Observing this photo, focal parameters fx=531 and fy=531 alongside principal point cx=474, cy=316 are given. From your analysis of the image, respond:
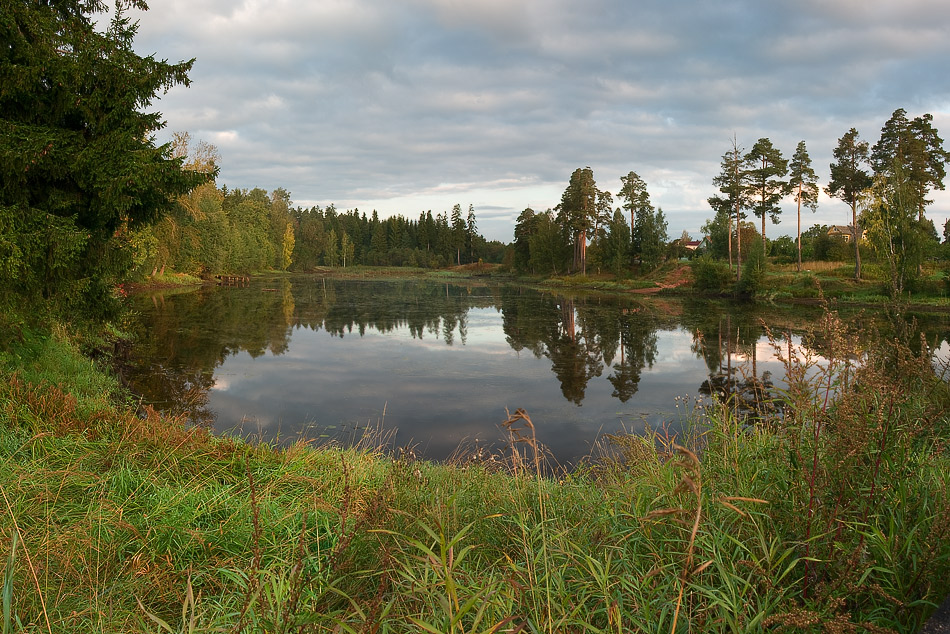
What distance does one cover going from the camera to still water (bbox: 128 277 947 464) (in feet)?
29.7

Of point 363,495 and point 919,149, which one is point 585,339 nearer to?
point 363,495

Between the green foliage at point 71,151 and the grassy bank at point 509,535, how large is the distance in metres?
2.43

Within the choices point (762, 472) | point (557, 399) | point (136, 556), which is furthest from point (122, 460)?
point (557, 399)

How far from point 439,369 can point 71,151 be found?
29.7 feet

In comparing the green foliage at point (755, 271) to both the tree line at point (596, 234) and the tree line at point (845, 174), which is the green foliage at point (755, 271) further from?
the tree line at point (596, 234)

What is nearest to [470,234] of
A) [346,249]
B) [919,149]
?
[346,249]

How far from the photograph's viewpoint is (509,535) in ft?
11.0

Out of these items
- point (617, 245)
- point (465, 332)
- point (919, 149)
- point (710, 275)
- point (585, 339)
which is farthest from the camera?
point (617, 245)

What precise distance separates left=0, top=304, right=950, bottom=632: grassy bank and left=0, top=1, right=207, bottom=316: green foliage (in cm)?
243

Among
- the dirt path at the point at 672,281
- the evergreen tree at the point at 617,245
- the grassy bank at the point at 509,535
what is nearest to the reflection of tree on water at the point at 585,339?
the grassy bank at the point at 509,535

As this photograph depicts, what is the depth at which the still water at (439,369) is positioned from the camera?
904 cm

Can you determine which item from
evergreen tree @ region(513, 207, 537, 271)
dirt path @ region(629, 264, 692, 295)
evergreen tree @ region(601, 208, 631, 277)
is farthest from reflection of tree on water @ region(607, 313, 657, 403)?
evergreen tree @ region(513, 207, 537, 271)

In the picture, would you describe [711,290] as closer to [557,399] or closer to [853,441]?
[557,399]

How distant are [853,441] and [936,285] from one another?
30.0 meters
